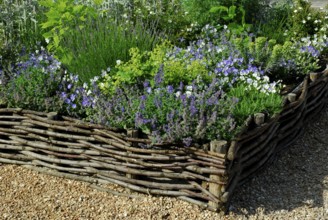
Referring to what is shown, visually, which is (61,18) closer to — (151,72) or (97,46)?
(97,46)

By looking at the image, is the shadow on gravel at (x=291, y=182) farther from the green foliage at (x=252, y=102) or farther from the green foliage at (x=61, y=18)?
the green foliage at (x=61, y=18)

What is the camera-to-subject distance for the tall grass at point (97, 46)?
16.2ft

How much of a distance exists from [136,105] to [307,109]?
7.01 feet

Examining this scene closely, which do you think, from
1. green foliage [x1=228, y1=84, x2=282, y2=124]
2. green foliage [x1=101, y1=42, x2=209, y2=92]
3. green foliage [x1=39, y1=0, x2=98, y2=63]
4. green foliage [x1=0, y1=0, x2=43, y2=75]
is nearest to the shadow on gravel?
green foliage [x1=228, y1=84, x2=282, y2=124]

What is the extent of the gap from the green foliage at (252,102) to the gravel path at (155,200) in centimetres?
58

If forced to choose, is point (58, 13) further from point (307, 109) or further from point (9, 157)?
point (307, 109)

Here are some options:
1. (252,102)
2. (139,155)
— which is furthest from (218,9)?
(139,155)

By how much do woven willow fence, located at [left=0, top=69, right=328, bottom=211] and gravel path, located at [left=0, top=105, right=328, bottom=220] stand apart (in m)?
0.08

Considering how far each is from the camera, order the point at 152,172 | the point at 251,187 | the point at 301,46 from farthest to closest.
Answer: the point at 301,46 → the point at 251,187 → the point at 152,172


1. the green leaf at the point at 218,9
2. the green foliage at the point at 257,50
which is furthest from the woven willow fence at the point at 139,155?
the green leaf at the point at 218,9

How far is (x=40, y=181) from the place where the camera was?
4.50 m

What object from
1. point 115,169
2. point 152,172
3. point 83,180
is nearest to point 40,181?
point 83,180

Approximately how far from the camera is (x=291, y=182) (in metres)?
4.61

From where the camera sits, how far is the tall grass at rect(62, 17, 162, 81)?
16.2 ft
